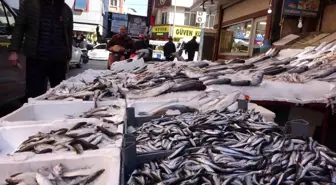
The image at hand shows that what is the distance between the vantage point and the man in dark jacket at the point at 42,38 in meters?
3.96

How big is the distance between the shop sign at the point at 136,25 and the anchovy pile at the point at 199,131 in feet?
78.1

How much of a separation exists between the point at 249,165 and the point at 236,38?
40.7ft

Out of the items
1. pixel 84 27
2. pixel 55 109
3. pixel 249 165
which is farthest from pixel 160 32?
pixel 249 165

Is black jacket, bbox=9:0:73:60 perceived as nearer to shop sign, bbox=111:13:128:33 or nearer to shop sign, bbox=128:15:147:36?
shop sign, bbox=128:15:147:36

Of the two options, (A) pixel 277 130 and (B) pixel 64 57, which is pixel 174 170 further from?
Answer: (B) pixel 64 57

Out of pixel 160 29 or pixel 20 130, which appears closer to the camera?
pixel 20 130

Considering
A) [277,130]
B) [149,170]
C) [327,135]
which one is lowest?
[327,135]

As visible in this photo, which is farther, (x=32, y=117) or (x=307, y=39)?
(x=307, y=39)

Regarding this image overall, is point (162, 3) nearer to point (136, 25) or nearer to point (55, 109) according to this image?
point (136, 25)

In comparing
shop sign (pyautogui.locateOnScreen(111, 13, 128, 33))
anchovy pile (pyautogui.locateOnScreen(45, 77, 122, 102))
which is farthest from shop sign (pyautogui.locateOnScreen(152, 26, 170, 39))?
anchovy pile (pyautogui.locateOnScreen(45, 77, 122, 102))

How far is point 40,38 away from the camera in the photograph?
13.3 ft

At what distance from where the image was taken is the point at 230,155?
185 cm

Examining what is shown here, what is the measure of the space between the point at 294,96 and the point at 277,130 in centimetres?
194

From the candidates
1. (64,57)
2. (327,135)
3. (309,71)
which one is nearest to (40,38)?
(64,57)
